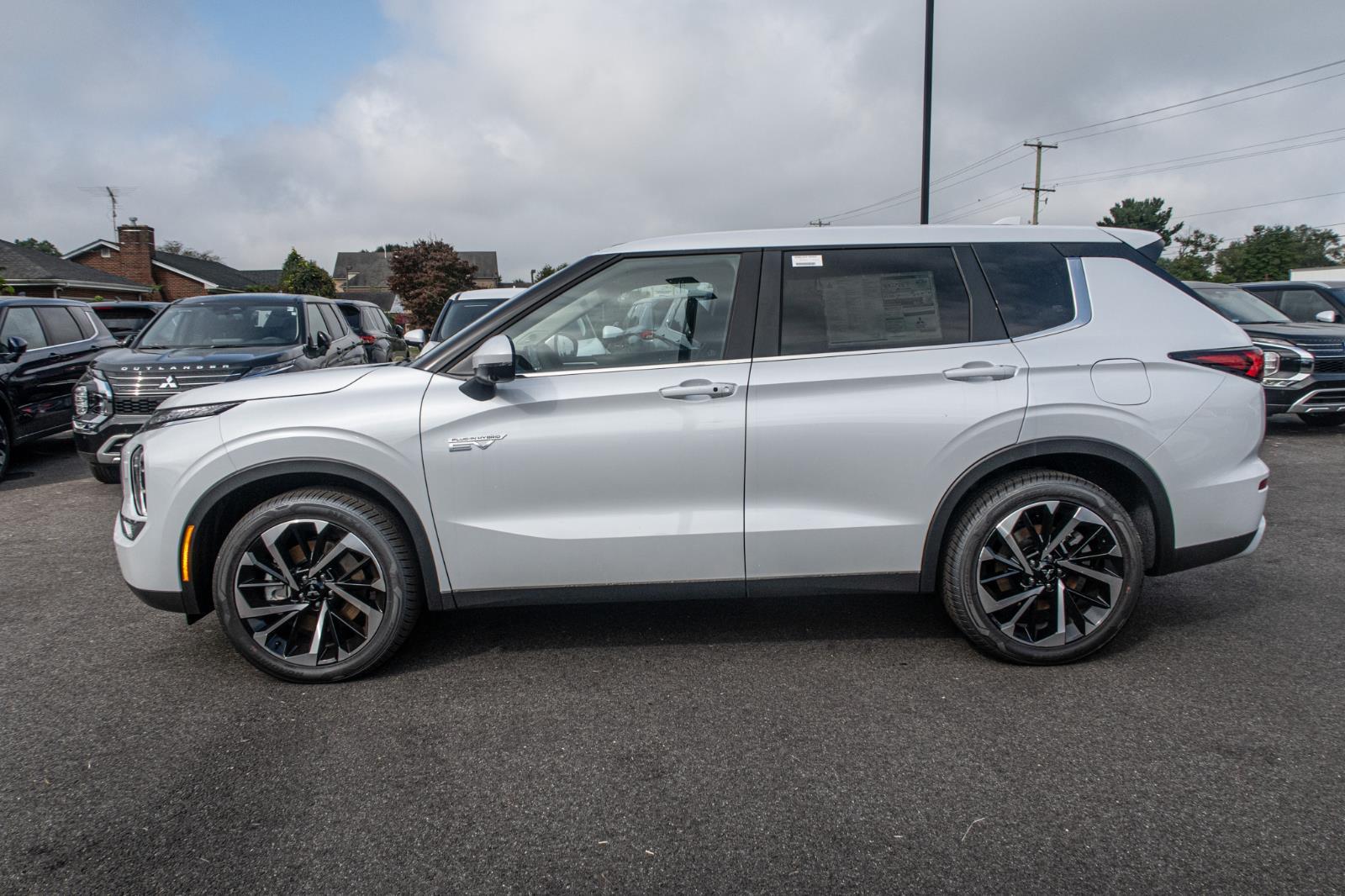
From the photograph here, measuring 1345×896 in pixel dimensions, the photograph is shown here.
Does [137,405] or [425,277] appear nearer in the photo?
[137,405]

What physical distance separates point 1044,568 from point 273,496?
326 cm

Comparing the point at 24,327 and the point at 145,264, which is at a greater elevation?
the point at 145,264

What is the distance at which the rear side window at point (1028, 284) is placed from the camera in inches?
141

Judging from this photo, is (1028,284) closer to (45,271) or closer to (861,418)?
(861,418)

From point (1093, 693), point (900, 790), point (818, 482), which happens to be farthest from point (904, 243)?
point (900, 790)

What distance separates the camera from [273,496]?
360 centimetres

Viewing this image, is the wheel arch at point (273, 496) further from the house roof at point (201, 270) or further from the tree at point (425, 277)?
the tree at point (425, 277)

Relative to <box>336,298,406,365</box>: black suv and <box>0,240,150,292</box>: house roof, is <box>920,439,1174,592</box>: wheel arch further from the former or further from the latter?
<box>0,240,150,292</box>: house roof

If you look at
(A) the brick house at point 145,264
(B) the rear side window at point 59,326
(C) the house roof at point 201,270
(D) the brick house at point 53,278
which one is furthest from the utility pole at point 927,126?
(C) the house roof at point 201,270

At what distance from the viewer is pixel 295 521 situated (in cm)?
342

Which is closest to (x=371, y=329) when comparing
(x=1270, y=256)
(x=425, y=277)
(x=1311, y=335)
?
(x=1311, y=335)

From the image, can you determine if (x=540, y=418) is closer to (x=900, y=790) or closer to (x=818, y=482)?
(x=818, y=482)

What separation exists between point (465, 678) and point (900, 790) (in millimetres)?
1838

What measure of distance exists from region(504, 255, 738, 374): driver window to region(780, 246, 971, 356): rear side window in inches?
11.2
